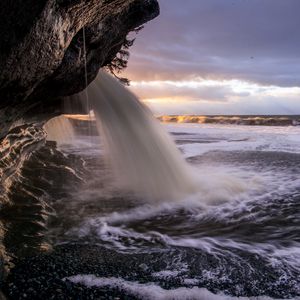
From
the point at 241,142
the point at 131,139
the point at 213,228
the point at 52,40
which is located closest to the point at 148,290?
the point at 213,228

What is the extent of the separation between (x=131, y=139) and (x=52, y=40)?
13.6ft

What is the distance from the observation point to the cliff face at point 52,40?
3422 millimetres

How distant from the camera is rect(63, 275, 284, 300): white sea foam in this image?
3.02m

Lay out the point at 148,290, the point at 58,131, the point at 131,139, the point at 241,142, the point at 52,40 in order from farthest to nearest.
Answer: the point at 241,142
the point at 58,131
the point at 131,139
the point at 52,40
the point at 148,290

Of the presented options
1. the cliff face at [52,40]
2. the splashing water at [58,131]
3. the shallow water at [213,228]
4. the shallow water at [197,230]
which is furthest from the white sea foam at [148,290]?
the splashing water at [58,131]

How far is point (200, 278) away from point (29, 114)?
16.8ft

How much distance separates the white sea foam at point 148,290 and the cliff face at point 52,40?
1991 mm

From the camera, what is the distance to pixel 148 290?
311 cm

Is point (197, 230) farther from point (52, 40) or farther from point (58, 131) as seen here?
point (58, 131)

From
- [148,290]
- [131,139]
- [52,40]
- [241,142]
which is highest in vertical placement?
[52,40]

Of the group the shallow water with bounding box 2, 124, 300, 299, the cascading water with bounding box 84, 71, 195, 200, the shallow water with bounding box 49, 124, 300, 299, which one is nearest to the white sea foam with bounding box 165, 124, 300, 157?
the cascading water with bounding box 84, 71, 195, 200

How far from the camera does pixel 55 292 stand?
3.04 meters

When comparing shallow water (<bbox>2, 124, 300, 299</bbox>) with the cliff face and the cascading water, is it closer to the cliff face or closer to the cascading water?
the cascading water

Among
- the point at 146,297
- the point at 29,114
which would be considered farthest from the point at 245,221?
the point at 29,114
